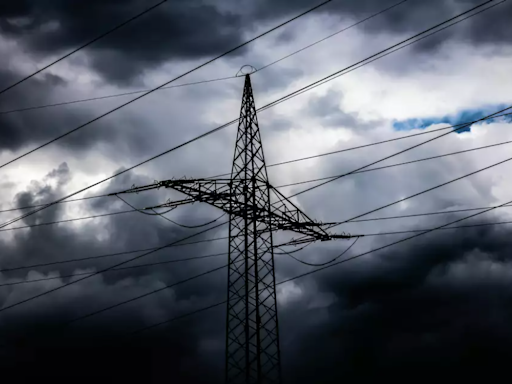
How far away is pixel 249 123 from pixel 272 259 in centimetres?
611

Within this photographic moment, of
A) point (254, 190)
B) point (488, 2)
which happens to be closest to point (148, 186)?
point (254, 190)

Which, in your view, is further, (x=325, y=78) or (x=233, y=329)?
(x=233, y=329)

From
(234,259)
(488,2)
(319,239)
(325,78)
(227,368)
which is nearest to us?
(488,2)

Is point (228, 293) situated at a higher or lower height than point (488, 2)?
lower

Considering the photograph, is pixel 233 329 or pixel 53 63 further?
pixel 233 329

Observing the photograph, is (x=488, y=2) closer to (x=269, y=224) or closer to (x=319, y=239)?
(x=269, y=224)

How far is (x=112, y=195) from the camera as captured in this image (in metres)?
27.8

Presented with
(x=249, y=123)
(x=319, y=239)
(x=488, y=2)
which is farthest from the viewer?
(x=319, y=239)

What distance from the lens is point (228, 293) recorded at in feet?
86.2

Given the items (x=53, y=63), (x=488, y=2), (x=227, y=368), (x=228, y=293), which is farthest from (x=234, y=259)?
(x=488, y=2)

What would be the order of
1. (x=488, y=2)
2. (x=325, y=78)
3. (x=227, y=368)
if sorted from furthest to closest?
(x=227, y=368)
(x=325, y=78)
(x=488, y=2)

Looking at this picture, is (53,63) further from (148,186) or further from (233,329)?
(233,329)

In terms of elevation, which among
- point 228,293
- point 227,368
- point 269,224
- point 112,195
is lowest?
point 227,368

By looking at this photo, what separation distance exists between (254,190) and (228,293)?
4.33 m
